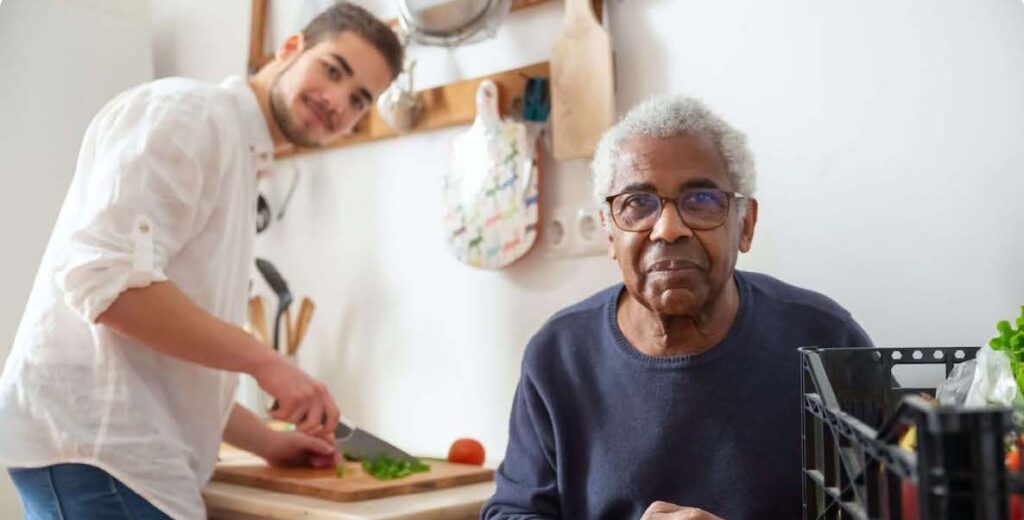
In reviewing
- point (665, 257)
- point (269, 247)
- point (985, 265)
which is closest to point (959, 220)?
point (985, 265)

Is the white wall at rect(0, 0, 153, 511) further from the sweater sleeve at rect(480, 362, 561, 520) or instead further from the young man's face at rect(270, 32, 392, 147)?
the sweater sleeve at rect(480, 362, 561, 520)

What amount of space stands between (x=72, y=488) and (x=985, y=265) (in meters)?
1.14

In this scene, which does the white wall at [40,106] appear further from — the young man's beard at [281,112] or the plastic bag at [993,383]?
the plastic bag at [993,383]

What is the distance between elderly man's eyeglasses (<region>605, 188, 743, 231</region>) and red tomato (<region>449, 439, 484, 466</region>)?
0.60 meters

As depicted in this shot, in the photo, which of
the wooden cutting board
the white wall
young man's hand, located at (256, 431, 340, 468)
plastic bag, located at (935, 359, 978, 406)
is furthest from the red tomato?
the white wall

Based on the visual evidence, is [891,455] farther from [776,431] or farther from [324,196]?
[324,196]

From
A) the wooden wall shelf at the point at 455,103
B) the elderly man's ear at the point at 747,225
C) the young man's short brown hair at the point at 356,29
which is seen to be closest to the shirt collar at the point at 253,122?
the young man's short brown hair at the point at 356,29

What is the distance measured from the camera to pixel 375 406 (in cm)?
176

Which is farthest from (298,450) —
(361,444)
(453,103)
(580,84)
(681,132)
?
(681,132)

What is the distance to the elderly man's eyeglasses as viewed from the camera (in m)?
0.99

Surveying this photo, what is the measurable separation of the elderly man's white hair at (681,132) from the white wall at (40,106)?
1.36 metres

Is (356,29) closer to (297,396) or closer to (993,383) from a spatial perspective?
(297,396)

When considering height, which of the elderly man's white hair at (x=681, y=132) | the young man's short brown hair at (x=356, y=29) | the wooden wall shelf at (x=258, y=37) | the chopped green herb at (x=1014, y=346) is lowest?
the chopped green herb at (x=1014, y=346)

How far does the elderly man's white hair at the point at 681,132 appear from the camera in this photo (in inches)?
40.1
